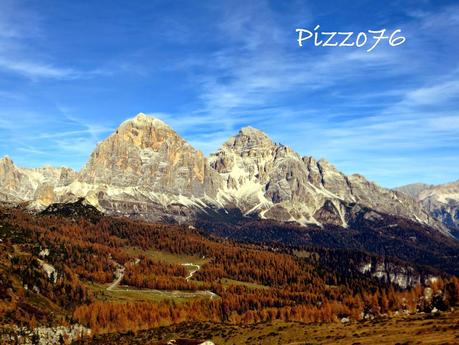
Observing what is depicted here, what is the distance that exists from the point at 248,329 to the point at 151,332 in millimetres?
42520

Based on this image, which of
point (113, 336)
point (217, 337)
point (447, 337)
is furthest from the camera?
point (113, 336)

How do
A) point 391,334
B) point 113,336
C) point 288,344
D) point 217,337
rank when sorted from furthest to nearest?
point 113,336 → point 217,337 → point 288,344 → point 391,334

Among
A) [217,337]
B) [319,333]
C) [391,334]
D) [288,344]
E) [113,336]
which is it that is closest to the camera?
[391,334]

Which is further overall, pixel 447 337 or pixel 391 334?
pixel 391 334

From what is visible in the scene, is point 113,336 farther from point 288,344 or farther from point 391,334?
point 391,334

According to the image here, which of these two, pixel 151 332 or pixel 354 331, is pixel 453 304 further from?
Answer: pixel 151 332

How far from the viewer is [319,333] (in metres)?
126

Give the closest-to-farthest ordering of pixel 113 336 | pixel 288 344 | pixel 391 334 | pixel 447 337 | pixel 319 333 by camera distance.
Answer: pixel 447 337, pixel 391 334, pixel 288 344, pixel 319 333, pixel 113 336

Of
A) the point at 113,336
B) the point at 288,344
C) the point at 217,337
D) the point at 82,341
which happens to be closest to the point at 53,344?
the point at 82,341

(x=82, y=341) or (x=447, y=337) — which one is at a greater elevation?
→ (x=447, y=337)

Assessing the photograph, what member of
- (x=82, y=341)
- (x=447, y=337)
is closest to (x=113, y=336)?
(x=82, y=341)

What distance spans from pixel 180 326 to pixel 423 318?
86938 millimetres

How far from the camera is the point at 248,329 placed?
15250cm

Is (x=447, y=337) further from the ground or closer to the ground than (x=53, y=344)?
further from the ground
